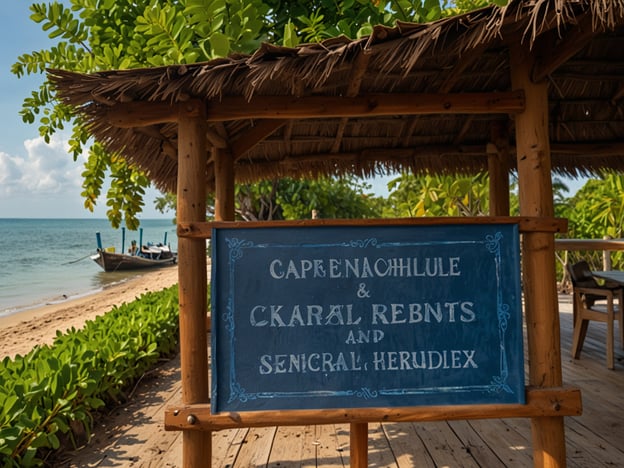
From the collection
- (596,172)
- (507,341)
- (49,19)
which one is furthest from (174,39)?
(596,172)

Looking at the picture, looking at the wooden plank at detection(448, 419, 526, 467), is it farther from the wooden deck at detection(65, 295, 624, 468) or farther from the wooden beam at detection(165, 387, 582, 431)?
the wooden beam at detection(165, 387, 582, 431)

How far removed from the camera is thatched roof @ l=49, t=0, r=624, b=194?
214cm

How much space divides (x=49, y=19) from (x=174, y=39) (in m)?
2.27

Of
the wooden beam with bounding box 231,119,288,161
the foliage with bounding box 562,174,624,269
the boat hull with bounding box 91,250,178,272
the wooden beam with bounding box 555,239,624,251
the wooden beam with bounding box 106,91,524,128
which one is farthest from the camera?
the boat hull with bounding box 91,250,178,272

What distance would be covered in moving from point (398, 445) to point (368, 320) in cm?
130

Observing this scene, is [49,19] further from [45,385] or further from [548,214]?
[548,214]

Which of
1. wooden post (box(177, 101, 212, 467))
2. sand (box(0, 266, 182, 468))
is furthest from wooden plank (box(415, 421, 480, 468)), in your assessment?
sand (box(0, 266, 182, 468))

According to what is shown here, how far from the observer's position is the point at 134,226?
19.6 feet

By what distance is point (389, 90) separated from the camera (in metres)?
2.88

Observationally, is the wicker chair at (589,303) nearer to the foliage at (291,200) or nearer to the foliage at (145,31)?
the foliage at (145,31)

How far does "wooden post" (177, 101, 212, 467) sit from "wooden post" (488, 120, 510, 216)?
277cm

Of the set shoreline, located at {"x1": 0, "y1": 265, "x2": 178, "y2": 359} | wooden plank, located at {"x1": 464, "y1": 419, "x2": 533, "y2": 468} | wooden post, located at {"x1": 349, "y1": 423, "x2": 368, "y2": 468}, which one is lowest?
shoreline, located at {"x1": 0, "y1": 265, "x2": 178, "y2": 359}

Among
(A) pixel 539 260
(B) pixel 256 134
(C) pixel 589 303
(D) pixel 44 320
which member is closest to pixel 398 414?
(A) pixel 539 260

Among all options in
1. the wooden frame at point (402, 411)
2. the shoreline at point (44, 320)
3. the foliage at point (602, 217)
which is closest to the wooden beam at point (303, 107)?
the wooden frame at point (402, 411)
